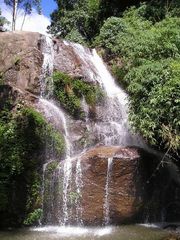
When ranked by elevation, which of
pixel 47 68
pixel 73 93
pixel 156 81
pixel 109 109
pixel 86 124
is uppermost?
pixel 47 68

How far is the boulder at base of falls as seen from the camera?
12.2 meters

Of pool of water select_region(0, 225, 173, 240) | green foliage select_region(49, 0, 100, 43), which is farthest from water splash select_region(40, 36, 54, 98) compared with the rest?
green foliage select_region(49, 0, 100, 43)

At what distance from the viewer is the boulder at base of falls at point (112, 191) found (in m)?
12.2

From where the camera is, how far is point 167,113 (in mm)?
12211

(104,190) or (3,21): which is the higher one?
(3,21)

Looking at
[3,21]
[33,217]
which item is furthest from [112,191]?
[3,21]

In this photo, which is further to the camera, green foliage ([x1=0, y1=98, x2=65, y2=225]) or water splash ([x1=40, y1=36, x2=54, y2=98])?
water splash ([x1=40, y1=36, x2=54, y2=98])

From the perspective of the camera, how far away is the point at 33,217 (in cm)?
1245

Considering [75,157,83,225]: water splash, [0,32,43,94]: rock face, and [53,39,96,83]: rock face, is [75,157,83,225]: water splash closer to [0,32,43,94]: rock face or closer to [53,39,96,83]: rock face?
[0,32,43,94]: rock face

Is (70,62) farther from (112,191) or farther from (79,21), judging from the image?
(79,21)

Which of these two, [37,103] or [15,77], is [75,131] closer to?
[37,103]

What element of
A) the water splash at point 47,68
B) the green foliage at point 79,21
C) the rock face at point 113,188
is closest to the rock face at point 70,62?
the water splash at point 47,68

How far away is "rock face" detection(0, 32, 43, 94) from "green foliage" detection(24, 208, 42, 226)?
→ 4.59m

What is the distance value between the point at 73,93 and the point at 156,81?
12.3ft
